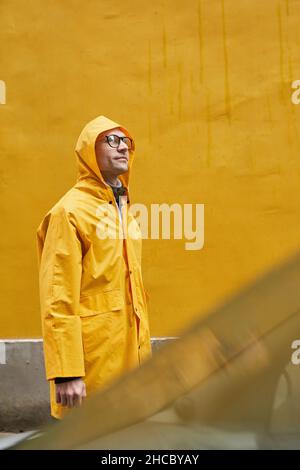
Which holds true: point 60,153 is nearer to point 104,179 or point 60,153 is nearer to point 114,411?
point 104,179

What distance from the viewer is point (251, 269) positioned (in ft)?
19.8

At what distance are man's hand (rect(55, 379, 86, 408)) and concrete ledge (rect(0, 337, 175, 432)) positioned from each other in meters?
2.37

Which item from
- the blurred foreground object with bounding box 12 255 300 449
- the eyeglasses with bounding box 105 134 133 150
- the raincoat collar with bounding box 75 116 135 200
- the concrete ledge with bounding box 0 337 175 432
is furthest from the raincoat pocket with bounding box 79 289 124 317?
the concrete ledge with bounding box 0 337 175 432

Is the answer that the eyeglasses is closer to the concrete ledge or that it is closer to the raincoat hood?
the raincoat hood

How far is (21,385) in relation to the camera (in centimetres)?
583

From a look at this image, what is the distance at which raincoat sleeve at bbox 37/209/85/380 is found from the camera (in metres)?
3.45

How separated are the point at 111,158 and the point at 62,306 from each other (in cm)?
78

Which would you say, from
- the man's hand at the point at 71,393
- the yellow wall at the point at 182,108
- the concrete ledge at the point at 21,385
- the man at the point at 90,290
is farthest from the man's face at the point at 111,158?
the concrete ledge at the point at 21,385

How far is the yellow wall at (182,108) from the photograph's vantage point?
19.6ft

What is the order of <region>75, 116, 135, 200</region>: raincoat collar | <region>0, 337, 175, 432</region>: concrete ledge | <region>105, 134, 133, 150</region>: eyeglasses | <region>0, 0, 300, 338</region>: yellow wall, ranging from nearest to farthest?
<region>75, 116, 135, 200</region>: raincoat collar < <region>105, 134, 133, 150</region>: eyeglasses < <region>0, 337, 175, 432</region>: concrete ledge < <region>0, 0, 300, 338</region>: yellow wall

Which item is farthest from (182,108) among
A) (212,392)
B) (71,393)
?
(212,392)

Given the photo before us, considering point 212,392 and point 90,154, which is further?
point 90,154

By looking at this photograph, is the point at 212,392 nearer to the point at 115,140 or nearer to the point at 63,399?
the point at 63,399
